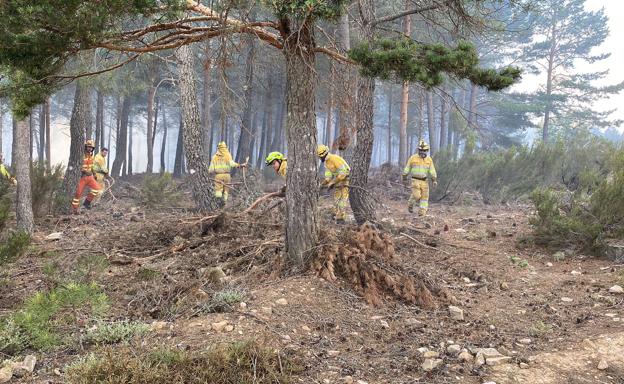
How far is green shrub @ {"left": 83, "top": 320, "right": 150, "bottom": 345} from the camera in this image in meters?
3.53

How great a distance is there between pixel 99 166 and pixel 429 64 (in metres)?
11.1

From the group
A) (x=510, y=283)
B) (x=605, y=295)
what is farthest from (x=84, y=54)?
(x=605, y=295)

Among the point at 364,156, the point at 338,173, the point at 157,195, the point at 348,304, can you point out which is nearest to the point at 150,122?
the point at 157,195

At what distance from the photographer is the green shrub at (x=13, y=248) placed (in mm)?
4355

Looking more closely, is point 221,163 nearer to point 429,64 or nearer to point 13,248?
point 13,248

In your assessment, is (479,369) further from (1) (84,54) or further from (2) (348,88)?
(1) (84,54)

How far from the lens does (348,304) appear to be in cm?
456

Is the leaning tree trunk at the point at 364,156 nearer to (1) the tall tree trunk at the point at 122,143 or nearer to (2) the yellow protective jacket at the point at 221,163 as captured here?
(2) the yellow protective jacket at the point at 221,163

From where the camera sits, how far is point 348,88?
5.48 meters

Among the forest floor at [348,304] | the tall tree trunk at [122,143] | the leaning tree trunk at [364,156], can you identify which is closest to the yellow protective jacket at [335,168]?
the leaning tree trunk at [364,156]

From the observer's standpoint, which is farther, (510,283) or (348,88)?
(510,283)

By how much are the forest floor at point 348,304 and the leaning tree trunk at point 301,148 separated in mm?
269

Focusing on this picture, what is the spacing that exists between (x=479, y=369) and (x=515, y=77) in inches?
98.2

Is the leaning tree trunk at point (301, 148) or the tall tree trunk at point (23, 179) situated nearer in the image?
the leaning tree trunk at point (301, 148)
